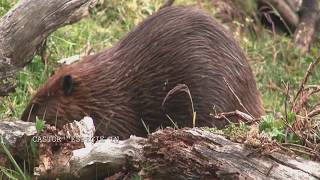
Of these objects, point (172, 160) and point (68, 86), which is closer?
point (172, 160)

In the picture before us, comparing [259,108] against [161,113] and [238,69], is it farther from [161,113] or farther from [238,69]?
[161,113]

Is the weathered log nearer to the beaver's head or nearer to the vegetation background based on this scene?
the vegetation background

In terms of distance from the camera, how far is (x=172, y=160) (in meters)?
2.70

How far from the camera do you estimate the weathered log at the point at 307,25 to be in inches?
289

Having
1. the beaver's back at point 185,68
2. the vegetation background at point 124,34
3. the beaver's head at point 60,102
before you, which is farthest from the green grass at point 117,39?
the beaver's back at point 185,68

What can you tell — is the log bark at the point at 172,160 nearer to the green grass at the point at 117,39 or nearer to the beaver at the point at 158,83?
the beaver at the point at 158,83

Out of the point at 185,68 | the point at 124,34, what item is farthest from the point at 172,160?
the point at 124,34

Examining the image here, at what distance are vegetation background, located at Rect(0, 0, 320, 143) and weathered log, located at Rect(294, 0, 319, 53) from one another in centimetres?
9

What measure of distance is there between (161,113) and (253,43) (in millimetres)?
3165

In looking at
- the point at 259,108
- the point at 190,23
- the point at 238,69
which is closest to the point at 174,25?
the point at 190,23

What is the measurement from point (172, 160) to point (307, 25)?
17.5ft

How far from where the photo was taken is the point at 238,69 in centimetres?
411

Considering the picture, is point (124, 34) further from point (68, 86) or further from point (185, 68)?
point (185, 68)

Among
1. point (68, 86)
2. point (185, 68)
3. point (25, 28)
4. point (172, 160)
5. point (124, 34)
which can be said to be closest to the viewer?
point (172, 160)
